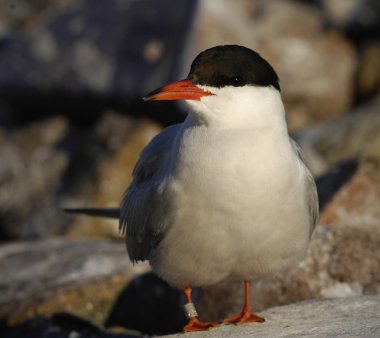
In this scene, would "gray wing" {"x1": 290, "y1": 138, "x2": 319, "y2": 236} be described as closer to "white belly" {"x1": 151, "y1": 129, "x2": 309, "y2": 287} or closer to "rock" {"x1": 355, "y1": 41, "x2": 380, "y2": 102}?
"white belly" {"x1": 151, "y1": 129, "x2": 309, "y2": 287}

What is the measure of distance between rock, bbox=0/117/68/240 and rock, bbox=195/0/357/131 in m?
2.49

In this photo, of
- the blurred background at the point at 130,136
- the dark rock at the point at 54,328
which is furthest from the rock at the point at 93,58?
the dark rock at the point at 54,328

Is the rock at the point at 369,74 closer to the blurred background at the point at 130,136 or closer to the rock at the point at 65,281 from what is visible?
the blurred background at the point at 130,136

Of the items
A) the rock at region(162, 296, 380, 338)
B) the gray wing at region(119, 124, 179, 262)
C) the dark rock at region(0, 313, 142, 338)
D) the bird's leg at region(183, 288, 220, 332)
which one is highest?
the gray wing at region(119, 124, 179, 262)

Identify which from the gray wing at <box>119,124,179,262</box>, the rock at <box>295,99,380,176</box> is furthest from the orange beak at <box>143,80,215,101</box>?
the rock at <box>295,99,380,176</box>

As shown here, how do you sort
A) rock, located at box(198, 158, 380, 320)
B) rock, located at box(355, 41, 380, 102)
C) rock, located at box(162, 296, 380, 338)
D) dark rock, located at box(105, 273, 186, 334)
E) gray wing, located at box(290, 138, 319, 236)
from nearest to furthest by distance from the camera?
rock, located at box(162, 296, 380, 338), gray wing, located at box(290, 138, 319, 236), rock, located at box(198, 158, 380, 320), dark rock, located at box(105, 273, 186, 334), rock, located at box(355, 41, 380, 102)

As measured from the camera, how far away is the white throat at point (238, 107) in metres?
4.51

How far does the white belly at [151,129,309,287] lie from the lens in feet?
15.1

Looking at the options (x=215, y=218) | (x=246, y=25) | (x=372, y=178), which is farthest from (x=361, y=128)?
(x=215, y=218)

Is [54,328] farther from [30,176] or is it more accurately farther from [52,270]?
[30,176]

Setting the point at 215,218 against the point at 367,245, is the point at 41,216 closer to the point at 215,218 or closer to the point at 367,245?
the point at 367,245

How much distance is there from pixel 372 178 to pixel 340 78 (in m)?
4.95

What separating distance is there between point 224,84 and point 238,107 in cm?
13

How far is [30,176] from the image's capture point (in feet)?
34.4
